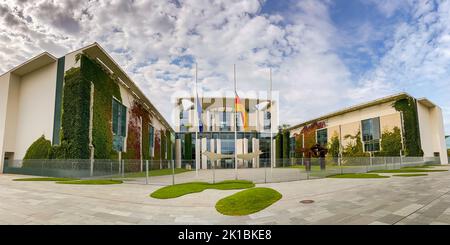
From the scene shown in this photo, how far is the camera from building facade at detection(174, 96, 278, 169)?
67875 mm

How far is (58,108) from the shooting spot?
1172 inches

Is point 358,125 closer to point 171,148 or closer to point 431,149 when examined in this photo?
point 431,149

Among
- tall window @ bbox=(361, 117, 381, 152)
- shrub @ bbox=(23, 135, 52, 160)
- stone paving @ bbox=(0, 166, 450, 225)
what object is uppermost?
tall window @ bbox=(361, 117, 381, 152)

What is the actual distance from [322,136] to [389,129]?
1798 centimetres

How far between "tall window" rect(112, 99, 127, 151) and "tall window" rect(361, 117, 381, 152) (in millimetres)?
42493

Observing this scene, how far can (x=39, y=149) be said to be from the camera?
99.3 feet

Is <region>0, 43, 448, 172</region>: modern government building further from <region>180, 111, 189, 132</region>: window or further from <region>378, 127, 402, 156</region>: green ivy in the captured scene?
<region>180, 111, 189, 132</region>: window

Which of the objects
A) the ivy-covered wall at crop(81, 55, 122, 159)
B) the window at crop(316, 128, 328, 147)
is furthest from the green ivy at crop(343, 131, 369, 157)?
the ivy-covered wall at crop(81, 55, 122, 159)

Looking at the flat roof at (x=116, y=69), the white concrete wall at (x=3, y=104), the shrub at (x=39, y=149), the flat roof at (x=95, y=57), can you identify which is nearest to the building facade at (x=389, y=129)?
the flat roof at (x=116, y=69)

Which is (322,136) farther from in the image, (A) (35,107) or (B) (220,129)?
(A) (35,107)

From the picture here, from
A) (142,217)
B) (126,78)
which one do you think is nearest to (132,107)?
(126,78)

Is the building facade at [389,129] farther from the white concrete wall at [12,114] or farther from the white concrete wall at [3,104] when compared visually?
the white concrete wall at [3,104]
